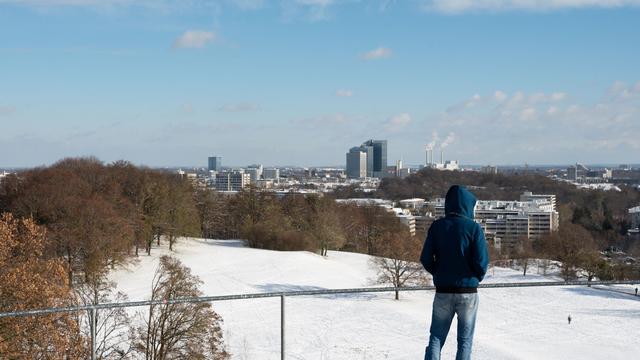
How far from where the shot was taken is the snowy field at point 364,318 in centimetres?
1109

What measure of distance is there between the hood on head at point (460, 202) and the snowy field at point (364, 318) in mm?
2694

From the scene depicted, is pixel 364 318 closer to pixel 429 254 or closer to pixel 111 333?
pixel 111 333

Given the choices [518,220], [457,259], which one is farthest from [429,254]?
[518,220]

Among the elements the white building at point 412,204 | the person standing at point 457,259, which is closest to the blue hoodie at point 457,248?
the person standing at point 457,259

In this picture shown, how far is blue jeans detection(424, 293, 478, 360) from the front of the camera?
20.2ft

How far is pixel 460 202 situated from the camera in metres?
6.07

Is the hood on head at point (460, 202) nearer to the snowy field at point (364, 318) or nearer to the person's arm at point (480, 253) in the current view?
the person's arm at point (480, 253)

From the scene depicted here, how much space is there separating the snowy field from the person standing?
88.0 inches

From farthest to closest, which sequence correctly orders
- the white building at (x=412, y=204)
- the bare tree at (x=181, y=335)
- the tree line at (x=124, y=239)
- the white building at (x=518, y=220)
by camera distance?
the white building at (x=412, y=204), the white building at (x=518, y=220), the bare tree at (x=181, y=335), the tree line at (x=124, y=239)

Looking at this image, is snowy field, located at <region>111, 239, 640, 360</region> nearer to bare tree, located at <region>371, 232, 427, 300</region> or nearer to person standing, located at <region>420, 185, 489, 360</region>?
bare tree, located at <region>371, 232, 427, 300</region>

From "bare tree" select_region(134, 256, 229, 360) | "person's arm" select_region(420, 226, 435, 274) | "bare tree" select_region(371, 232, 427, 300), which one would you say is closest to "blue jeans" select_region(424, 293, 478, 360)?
"person's arm" select_region(420, 226, 435, 274)

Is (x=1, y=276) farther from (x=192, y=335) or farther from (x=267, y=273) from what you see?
(x=267, y=273)

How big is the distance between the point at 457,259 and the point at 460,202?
1.63 feet

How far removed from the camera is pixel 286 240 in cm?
6531
